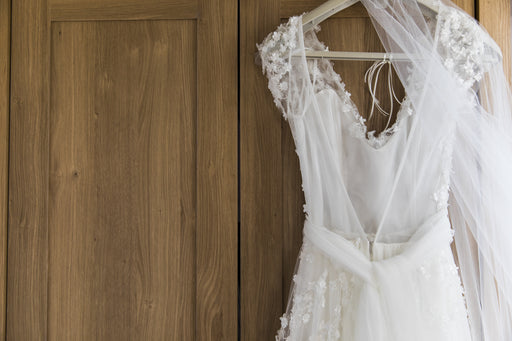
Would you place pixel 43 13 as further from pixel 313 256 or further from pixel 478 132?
pixel 478 132

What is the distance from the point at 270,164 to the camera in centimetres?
92

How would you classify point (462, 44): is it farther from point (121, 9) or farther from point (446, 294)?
point (121, 9)

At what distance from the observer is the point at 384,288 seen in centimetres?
73

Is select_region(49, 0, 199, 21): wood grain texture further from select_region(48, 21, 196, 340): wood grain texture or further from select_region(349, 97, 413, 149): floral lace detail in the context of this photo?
select_region(349, 97, 413, 149): floral lace detail

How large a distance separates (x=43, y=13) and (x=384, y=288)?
1.03 m

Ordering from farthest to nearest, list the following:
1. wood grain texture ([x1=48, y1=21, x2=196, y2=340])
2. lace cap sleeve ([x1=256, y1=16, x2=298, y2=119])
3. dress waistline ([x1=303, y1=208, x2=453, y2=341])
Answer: wood grain texture ([x1=48, y1=21, x2=196, y2=340])
lace cap sleeve ([x1=256, y1=16, x2=298, y2=119])
dress waistline ([x1=303, y1=208, x2=453, y2=341])

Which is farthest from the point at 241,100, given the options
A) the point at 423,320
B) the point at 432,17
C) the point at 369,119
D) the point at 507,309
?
the point at 507,309

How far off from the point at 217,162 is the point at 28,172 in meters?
0.48

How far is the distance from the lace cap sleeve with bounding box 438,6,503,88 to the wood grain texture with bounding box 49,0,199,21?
57 centimetres

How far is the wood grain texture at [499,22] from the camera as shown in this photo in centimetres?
88

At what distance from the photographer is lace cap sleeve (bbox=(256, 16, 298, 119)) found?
83 centimetres

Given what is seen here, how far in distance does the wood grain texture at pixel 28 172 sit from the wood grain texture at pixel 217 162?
1.29 ft

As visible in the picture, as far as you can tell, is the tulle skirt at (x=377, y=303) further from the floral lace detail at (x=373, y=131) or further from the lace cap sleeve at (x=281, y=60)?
the lace cap sleeve at (x=281, y=60)

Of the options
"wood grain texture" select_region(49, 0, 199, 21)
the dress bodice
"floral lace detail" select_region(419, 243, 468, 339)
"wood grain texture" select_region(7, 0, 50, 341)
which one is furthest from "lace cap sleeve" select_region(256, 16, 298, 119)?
"wood grain texture" select_region(7, 0, 50, 341)
